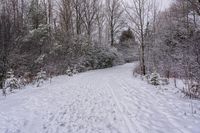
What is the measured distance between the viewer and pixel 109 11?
3766 cm

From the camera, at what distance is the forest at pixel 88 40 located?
11477 mm

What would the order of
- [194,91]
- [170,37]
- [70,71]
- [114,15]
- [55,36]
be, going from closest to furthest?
[194,91], [170,37], [70,71], [55,36], [114,15]

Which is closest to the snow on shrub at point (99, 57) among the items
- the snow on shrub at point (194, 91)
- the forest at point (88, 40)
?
the forest at point (88, 40)

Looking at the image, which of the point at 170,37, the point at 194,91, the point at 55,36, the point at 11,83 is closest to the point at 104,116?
the point at 194,91

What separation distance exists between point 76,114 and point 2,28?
26.7ft

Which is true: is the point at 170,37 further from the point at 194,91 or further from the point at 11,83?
the point at 11,83

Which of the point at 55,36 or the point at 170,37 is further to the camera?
the point at 55,36

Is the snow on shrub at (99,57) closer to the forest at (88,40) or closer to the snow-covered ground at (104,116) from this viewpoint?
the forest at (88,40)

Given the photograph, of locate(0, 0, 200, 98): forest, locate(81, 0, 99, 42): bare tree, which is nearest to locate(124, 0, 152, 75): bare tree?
locate(0, 0, 200, 98): forest

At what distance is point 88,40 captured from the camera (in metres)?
28.6

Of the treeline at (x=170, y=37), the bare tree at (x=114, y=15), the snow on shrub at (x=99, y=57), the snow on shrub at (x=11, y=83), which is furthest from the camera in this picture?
the bare tree at (x=114, y=15)

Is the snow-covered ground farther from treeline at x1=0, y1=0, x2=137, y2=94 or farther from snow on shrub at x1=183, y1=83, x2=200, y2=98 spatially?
treeline at x1=0, y1=0, x2=137, y2=94

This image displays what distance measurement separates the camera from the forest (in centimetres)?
1148

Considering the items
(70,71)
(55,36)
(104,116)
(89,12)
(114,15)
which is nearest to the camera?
(104,116)
